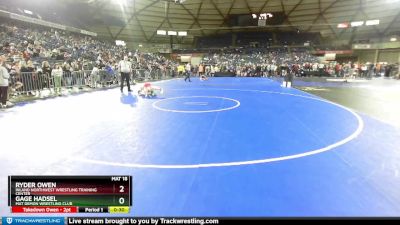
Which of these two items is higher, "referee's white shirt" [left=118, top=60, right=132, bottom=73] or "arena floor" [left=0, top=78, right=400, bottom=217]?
"referee's white shirt" [left=118, top=60, right=132, bottom=73]

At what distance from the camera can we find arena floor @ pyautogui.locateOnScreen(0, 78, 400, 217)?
10.7ft

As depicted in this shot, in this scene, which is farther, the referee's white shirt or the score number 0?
the referee's white shirt

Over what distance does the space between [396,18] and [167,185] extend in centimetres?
5401

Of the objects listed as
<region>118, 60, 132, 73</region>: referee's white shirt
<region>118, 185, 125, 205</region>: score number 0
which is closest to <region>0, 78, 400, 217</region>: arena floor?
<region>118, 185, 125, 205</region>: score number 0

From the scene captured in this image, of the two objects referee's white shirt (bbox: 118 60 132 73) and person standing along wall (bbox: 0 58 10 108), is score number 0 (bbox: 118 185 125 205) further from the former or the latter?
referee's white shirt (bbox: 118 60 132 73)

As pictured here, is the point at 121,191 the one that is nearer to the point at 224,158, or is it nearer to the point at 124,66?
the point at 224,158

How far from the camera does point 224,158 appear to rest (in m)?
4.68

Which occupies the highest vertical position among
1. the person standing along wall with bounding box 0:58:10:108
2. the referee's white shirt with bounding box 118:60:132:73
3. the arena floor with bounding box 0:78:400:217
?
the referee's white shirt with bounding box 118:60:132:73
